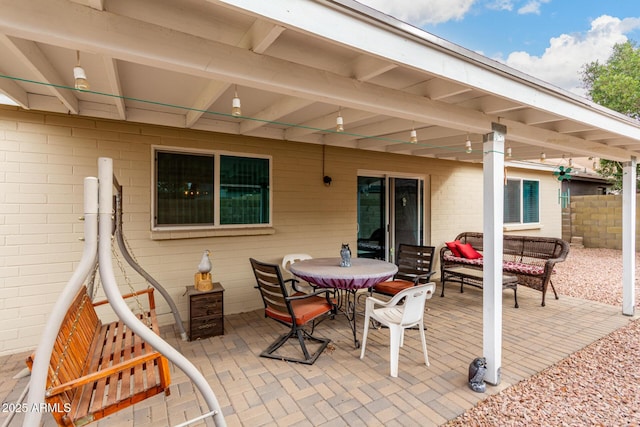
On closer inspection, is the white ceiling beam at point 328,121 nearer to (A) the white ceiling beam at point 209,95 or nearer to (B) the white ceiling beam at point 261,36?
(A) the white ceiling beam at point 209,95

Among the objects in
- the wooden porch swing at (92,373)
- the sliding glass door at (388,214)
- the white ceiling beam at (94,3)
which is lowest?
the wooden porch swing at (92,373)

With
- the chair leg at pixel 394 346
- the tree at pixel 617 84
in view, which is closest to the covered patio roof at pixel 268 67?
the chair leg at pixel 394 346

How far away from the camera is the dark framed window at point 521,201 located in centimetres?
760

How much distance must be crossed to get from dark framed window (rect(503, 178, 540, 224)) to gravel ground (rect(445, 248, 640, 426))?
4.32 meters

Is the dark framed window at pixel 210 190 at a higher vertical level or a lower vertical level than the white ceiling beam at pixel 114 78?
lower

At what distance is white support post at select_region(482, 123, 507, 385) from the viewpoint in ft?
8.41

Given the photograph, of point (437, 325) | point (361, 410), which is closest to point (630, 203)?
point (437, 325)

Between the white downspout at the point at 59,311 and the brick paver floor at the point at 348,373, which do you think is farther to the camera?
the brick paver floor at the point at 348,373

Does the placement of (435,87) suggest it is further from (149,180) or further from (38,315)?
(38,315)

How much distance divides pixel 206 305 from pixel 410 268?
2684 mm

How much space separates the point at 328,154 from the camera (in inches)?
193

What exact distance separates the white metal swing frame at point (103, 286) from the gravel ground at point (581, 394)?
198 cm

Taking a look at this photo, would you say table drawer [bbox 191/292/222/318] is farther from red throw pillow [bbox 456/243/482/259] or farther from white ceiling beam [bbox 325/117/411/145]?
red throw pillow [bbox 456/243/482/259]

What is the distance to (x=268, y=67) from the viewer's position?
1.76 metres
